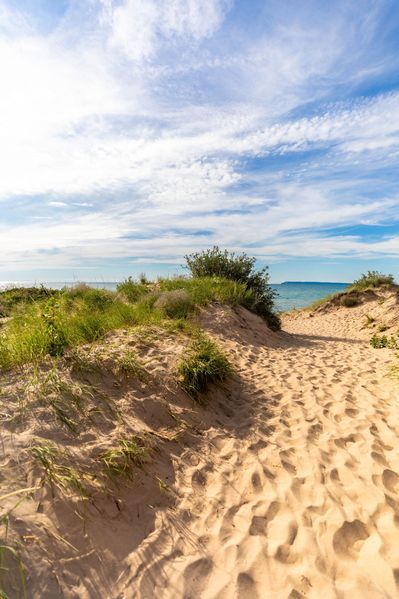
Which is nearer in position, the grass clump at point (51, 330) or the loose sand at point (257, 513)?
the loose sand at point (257, 513)

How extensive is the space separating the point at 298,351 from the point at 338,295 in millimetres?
16166

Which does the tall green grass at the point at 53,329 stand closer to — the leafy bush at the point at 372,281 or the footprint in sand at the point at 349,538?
the footprint in sand at the point at 349,538

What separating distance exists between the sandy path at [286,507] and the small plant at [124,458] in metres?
0.54

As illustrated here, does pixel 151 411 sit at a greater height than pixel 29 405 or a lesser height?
lesser

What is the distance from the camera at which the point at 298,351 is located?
31.4 feet

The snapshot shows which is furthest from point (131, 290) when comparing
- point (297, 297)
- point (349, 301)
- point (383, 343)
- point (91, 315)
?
point (297, 297)

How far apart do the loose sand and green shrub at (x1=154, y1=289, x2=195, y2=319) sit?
349 centimetres

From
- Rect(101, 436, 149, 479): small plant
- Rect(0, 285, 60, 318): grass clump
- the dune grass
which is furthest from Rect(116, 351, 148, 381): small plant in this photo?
Rect(0, 285, 60, 318): grass clump

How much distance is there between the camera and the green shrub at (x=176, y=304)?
9259 mm

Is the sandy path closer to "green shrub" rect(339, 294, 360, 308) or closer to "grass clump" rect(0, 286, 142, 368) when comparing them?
"grass clump" rect(0, 286, 142, 368)

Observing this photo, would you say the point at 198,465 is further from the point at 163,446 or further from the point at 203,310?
the point at 203,310

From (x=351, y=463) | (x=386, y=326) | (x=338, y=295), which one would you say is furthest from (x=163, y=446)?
(x=338, y=295)

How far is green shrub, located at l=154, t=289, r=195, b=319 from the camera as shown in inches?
365

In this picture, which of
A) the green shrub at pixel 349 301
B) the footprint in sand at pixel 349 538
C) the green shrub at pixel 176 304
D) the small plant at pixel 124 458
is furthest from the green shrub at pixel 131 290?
the green shrub at pixel 349 301
